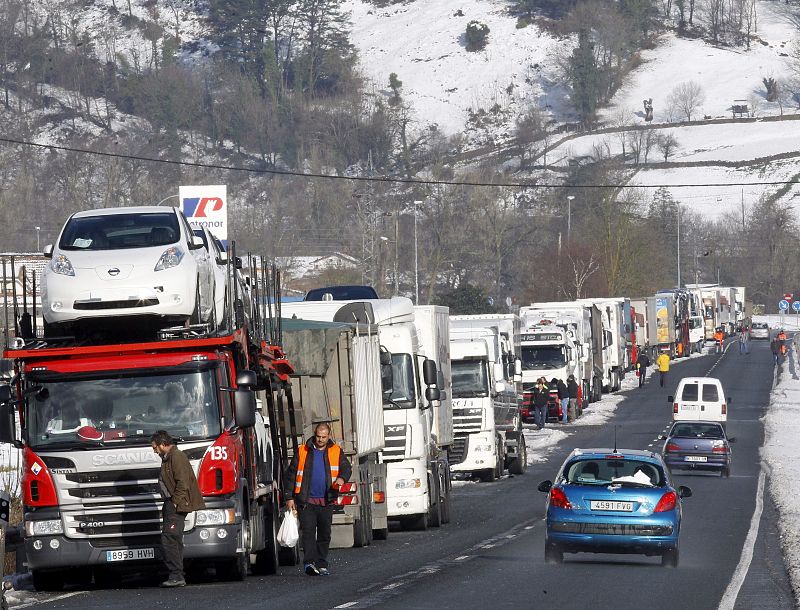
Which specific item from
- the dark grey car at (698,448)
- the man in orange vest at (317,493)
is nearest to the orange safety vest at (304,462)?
the man in orange vest at (317,493)

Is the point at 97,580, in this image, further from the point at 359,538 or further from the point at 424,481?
the point at 424,481

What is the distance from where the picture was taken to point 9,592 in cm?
1827

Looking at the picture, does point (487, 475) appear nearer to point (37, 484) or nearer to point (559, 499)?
point (559, 499)

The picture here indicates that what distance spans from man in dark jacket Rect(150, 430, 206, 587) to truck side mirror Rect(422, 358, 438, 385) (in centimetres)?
907

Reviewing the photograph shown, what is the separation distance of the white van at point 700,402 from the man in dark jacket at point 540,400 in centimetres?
526

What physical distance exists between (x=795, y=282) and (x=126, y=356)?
156m

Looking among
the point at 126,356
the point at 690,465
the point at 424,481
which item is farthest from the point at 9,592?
the point at 690,465

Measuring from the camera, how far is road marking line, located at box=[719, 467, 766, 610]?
54.9 feet

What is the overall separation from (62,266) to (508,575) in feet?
19.8

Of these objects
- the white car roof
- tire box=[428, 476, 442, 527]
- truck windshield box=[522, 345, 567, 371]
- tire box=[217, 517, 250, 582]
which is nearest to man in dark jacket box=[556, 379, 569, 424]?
truck windshield box=[522, 345, 567, 371]

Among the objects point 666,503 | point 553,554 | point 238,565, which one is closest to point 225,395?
point 238,565

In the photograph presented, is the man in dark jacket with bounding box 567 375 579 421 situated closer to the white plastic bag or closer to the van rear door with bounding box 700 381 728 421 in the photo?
the van rear door with bounding box 700 381 728 421

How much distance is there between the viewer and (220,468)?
17.5 meters

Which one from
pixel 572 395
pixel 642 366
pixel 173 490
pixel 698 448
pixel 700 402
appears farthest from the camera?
pixel 642 366
